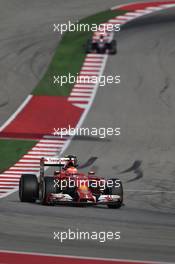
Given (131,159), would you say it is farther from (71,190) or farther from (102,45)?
(102,45)

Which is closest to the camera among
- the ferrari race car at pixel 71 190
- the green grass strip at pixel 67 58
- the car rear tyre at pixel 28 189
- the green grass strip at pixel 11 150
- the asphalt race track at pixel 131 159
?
the asphalt race track at pixel 131 159

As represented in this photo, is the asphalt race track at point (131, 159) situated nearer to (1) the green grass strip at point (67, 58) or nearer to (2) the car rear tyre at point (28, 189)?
(2) the car rear tyre at point (28, 189)

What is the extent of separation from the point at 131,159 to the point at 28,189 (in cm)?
1192

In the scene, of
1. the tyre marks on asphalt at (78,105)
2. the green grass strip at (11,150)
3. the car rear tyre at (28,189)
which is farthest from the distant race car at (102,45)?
the car rear tyre at (28,189)

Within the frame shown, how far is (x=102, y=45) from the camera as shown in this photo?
175 ft

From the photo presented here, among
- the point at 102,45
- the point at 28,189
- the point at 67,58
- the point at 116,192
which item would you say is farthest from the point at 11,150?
the point at 102,45

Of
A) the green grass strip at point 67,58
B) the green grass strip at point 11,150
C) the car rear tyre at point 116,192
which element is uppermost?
the car rear tyre at point 116,192

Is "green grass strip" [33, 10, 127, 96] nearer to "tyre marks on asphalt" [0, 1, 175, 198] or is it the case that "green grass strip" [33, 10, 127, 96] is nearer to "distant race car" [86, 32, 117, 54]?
"tyre marks on asphalt" [0, 1, 175, 198]

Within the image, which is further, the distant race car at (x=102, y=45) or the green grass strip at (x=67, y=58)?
the distant race car at (x=102, y=45)

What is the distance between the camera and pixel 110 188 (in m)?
24.8

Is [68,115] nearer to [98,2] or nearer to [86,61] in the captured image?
[86,61]

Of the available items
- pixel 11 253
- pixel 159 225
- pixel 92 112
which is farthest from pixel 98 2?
pixel 11 253

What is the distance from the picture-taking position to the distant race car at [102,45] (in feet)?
175

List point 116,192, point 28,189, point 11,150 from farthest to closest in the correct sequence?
point 11,150 < point 28,189 < point 116,192
